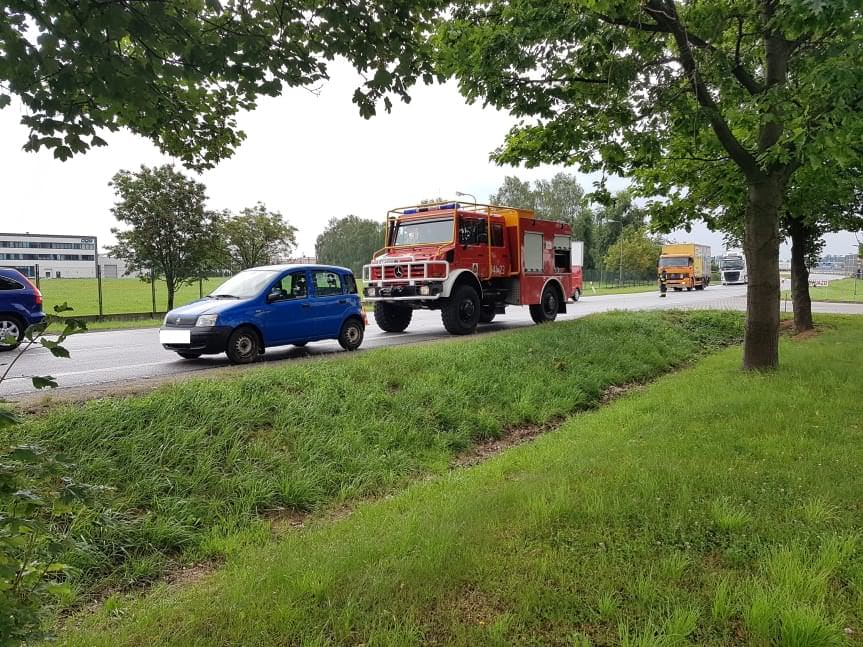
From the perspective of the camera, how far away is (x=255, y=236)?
Result: 26.8 meters

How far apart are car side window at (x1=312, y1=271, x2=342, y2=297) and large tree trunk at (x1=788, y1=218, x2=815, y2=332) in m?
12.2

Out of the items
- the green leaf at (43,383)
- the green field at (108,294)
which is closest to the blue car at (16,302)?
the green field at (108,294)

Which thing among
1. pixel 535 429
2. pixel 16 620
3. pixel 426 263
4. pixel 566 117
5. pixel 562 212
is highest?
pixel 562 212

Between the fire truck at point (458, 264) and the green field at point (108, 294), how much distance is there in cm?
1266

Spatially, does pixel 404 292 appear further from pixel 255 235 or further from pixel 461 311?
pixel 255 235

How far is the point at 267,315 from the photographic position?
939cm

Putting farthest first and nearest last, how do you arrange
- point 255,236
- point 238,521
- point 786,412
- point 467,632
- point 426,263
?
point 255,236 → point 426,263 → point 786,412 → point 238,521 → point 467,632

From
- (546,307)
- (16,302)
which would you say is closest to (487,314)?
(546,307)

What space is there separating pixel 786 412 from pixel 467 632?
516 centimetres

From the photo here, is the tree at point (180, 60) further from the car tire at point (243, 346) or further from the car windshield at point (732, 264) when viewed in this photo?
the car windshield at point (732, 264)

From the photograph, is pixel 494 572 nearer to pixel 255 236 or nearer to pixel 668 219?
pixel 668 219

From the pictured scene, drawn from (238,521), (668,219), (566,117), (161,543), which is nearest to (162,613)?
(161,543)

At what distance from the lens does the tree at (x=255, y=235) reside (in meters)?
26.4

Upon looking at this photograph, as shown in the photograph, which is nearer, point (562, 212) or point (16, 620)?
point (16, 620)
